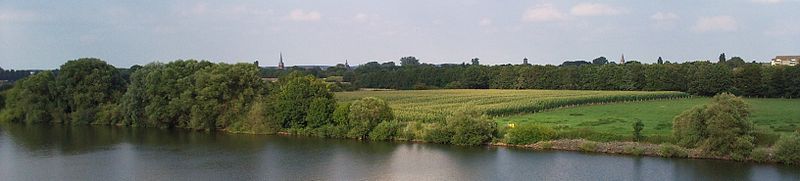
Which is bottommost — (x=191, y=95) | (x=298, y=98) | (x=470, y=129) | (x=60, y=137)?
(x=60, y=137)

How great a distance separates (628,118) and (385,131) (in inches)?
825

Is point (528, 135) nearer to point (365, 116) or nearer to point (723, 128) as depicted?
point (723, 128)

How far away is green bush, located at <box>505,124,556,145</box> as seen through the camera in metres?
44.1

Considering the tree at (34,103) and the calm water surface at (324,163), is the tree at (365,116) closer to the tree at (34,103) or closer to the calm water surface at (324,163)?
the calm water surface at (324,163)

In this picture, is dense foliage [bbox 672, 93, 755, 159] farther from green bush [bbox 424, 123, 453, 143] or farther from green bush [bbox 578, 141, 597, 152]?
green bush [bbox 424, 123, 453, 143]

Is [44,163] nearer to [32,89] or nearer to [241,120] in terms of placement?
[241,120]

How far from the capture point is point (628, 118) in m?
58.2

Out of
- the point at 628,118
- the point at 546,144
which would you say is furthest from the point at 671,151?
the point at 628,118

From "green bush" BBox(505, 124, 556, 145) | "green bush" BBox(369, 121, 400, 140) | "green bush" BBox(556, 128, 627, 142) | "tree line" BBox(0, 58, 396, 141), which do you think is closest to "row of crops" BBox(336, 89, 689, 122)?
"green bush" BBox(369, 121, 400, 140)

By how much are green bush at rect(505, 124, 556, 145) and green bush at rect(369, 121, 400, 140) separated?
8206 millimetres

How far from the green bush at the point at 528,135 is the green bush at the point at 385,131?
26.9ft

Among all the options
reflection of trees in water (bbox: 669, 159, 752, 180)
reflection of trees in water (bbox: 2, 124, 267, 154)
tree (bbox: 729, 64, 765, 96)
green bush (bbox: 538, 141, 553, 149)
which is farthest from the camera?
tree (bbox: 729, 64, 765, 96)

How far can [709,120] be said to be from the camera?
37.2m

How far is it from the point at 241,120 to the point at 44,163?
60.0 feet
